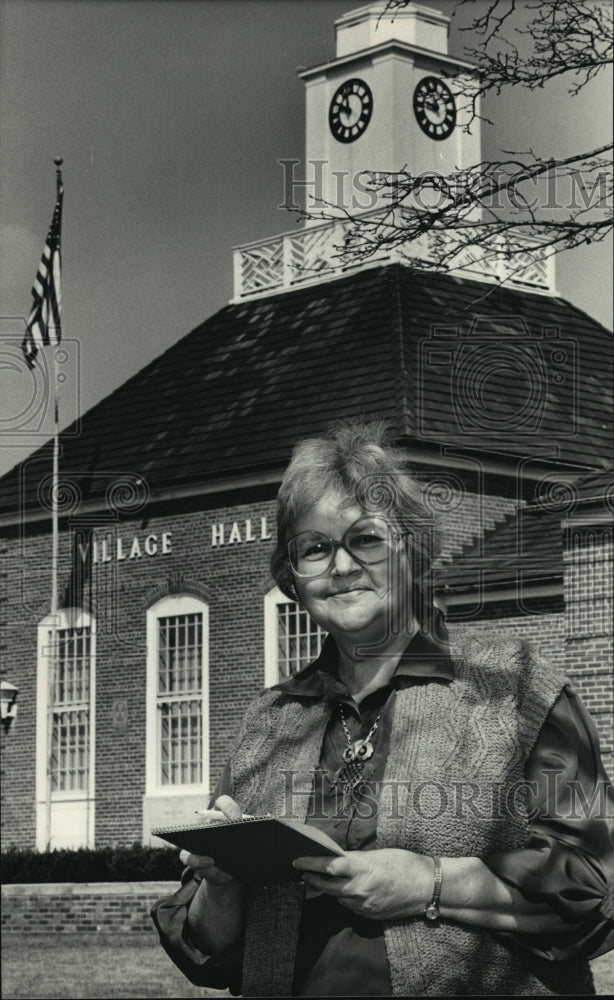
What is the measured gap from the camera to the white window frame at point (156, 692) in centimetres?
986

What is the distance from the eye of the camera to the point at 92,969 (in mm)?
7551

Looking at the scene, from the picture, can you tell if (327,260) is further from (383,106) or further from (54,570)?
(54,570)

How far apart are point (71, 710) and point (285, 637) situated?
3085 mm

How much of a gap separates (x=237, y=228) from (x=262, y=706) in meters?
3.49

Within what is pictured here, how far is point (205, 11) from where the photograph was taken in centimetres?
612

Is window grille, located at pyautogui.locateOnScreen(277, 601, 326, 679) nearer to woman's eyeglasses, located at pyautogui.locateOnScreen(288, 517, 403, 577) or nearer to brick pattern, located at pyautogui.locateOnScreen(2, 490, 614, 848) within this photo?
brick pattern, located at pyautogui.locateOnScreen(2, 490, 614, 848)

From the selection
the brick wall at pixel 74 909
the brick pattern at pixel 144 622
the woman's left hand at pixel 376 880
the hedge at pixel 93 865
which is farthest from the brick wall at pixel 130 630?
the woman's left hand at pixel 376 880

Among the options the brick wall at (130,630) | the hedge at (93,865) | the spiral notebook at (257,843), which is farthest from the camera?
the hedge at (93,865)

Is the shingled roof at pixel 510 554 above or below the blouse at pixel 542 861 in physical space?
above

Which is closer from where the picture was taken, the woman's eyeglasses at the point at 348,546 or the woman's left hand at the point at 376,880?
the woman's left hand at the point at 376,880

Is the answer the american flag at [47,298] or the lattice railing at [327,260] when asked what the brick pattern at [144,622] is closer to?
the american flag at [47,298]

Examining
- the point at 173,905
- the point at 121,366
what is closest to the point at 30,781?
the point at 121,366

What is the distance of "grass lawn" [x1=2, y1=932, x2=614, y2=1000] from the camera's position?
6.39 meters

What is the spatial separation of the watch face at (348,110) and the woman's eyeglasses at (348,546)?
3.60 m
